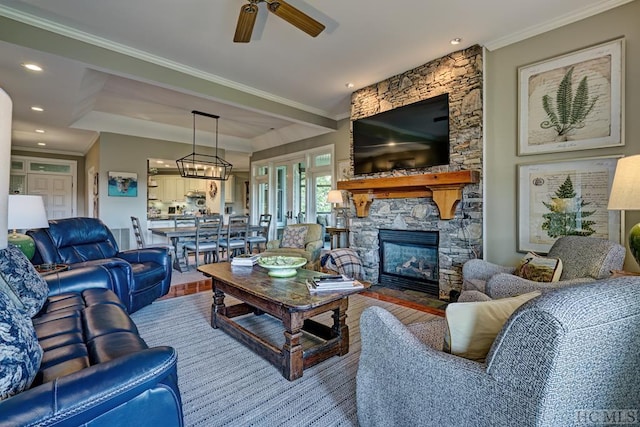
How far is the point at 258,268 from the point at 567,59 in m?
3.68

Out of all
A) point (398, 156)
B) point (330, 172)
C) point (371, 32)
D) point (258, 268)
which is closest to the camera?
point (258, 268)

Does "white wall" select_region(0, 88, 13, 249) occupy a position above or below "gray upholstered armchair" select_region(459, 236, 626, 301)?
above

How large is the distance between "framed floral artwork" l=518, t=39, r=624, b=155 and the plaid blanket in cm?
254

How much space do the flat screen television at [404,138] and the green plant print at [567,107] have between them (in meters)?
1.00

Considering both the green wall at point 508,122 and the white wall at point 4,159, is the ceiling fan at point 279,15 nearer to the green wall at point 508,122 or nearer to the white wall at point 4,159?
the white wall at point 4,159

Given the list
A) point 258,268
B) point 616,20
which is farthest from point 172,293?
point 616,20

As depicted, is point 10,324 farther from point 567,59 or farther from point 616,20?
point 616,20

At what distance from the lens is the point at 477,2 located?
8.89 ft

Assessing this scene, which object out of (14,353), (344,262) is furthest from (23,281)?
(344,262)

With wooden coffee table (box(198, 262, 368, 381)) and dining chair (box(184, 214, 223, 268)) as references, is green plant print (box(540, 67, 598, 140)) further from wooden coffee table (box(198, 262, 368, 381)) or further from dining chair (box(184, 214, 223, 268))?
dining chair (box(184, 214, 223, 268))

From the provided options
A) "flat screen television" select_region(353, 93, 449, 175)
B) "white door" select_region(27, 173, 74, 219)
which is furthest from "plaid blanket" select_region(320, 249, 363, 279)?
"white door" select_region(27, 173, 74, 219)

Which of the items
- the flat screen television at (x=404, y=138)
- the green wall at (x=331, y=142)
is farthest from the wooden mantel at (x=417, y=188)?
the green wall at (x=331, y=142)

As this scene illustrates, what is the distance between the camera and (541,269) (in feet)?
7.39

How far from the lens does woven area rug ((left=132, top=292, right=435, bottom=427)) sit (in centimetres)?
163
